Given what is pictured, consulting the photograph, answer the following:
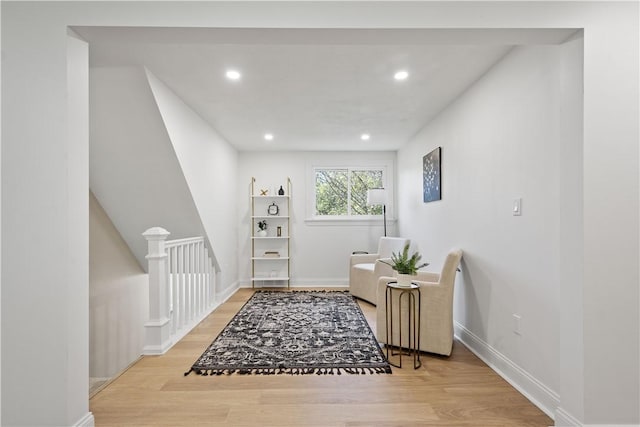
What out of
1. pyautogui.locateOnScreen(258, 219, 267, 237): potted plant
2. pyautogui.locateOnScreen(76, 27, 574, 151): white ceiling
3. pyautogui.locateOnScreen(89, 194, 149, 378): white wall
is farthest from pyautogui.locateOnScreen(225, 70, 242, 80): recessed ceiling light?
pyautogui.locateOnScreen(258, 219, 267, 237): potted plant

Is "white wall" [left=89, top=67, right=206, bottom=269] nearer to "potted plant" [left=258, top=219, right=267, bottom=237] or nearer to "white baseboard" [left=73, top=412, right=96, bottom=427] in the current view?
"potted plant" [left=258, top=219, right=267, bottom=237]

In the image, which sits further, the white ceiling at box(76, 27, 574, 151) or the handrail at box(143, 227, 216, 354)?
the handrail at box(143, 227, 216, 354)

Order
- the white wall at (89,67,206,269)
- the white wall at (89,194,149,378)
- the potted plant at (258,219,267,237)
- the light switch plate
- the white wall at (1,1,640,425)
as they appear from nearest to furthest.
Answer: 1. the white wall at (1,1,640,425)
2. the light switch plate
3. the white wall at (89,67,206,269)
4. the white wall at (89,194,149,378)
5. the potted plant at (258,219,267,237)

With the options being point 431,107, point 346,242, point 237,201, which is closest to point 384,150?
point 346,242

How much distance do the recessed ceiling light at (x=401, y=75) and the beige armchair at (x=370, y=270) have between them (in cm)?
211

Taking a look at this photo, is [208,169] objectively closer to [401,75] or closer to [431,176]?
[401,75]

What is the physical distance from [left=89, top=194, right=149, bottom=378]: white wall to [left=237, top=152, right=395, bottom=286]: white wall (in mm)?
1830

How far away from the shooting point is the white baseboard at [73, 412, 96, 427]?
1713mm

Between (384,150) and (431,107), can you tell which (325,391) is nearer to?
(431,107)

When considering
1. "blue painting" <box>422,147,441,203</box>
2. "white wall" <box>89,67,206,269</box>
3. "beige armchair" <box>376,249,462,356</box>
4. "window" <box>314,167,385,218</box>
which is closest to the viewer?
"beige armchair" <box>376,249,462,356</box>

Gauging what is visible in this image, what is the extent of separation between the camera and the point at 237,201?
5.66 meters

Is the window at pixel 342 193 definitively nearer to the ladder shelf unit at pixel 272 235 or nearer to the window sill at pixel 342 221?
the window sill at pixel 342 221

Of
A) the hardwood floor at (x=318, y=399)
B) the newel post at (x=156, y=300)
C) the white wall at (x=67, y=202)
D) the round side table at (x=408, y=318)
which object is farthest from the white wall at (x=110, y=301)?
the round side table at (x=408, y=318)

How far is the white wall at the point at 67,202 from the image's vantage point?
64.3 inches
